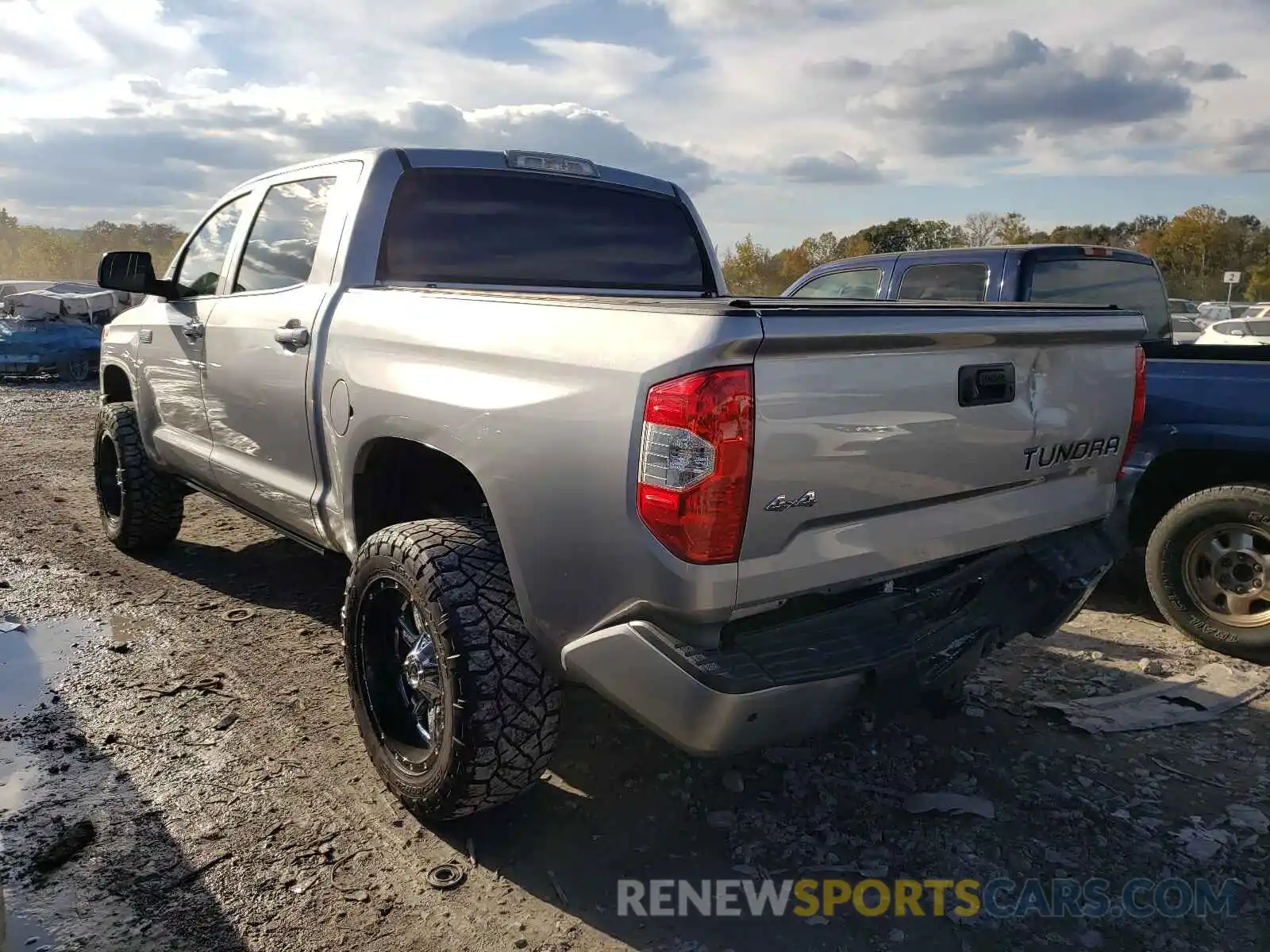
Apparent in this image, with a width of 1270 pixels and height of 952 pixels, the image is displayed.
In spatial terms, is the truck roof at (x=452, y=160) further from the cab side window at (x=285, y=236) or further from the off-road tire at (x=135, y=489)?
the off-road tire at (x=135, y=489)

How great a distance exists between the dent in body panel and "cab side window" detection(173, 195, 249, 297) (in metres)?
2.03

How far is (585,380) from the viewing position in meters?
2.22

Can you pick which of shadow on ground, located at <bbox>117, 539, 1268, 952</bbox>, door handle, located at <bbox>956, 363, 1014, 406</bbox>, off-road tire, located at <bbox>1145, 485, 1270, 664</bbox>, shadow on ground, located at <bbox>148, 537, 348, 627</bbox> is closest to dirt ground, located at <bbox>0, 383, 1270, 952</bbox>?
shadow on ground, located at <bbox>117, 539, 1268, 952</bbox>

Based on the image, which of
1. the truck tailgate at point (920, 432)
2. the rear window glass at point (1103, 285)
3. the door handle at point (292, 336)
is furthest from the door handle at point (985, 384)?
the rear window glass at point (1103, 285)

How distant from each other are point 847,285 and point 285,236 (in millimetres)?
4259

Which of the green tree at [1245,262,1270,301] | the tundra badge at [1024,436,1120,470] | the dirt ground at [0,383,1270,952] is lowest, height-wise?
the dirt ground at [0,383,1270,952]

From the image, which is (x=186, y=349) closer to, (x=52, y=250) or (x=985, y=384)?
(x=985, y=384)

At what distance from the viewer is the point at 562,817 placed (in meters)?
2.86

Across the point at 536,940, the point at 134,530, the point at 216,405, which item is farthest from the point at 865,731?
the point at 134,530

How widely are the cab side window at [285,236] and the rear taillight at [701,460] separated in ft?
6.90

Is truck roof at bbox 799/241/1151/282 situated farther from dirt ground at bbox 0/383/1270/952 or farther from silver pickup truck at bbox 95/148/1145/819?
silver pickup truck at bbox 95/148/1145/819

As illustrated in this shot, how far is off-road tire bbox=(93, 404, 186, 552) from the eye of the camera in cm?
509

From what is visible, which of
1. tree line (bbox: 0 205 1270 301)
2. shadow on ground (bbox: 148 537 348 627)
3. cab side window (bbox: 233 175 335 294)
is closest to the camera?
cab side window (bbox: 233 175 335 294)

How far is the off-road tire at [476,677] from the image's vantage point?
2.47m
